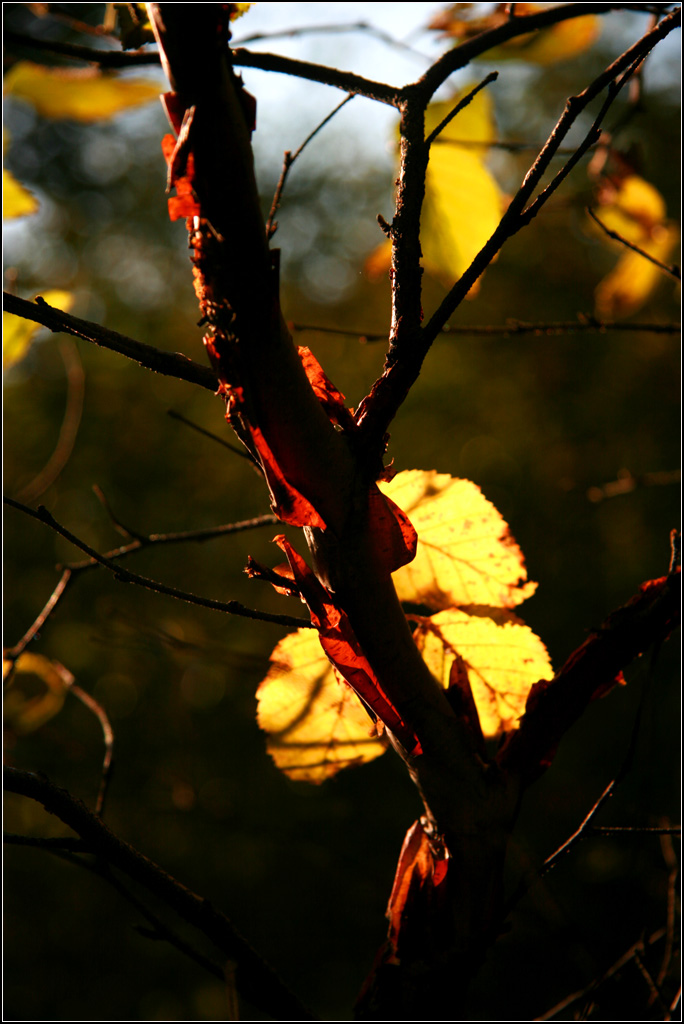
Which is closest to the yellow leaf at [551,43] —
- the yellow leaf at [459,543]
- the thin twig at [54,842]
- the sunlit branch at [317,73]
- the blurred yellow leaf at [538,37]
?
the blurred yellow leaf at [538,37]

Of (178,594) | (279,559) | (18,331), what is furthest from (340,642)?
(279,559)

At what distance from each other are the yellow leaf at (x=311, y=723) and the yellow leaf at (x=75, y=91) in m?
0.47

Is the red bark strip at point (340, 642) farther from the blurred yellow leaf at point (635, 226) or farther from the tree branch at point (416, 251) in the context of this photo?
the blurred yellow leaf at point (635, 226)

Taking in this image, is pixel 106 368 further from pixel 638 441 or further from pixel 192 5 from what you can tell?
pixel 192 5

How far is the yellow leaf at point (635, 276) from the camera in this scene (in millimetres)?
669

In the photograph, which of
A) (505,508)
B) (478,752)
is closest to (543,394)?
(505,508)

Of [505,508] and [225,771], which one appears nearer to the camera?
[225,771]

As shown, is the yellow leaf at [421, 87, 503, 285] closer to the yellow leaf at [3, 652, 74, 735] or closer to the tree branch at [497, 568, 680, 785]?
the tree branch at [497, 568, 680, 785]

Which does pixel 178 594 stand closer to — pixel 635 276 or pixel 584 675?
pixel 584 675

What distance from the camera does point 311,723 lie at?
1.17ft

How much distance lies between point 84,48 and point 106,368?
2.15 meters

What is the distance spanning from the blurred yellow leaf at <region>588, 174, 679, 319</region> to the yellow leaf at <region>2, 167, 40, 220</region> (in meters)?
0.52

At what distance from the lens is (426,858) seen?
12.2 inches

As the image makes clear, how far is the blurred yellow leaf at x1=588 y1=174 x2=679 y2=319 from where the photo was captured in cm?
64
